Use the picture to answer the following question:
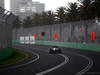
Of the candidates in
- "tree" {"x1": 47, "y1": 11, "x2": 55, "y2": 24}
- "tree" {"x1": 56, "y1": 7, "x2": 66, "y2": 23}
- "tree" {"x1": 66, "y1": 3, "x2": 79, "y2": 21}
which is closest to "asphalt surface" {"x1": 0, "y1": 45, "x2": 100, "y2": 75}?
"tree" {"x1": 66, "y1": 3, "x2": 79, "y2": 21}

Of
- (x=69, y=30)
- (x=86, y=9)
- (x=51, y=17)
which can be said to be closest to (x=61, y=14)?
(x=51, y=17)

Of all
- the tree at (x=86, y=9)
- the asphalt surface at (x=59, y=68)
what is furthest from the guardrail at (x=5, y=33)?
the tree at (x=86, y=9)

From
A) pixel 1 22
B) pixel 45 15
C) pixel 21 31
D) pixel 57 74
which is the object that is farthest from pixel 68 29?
pixel 45 15

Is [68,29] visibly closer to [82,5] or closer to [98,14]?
[98,14]

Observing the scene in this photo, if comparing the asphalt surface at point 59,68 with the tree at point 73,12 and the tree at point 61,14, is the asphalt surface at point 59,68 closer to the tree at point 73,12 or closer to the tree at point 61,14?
the tree at point 73,12

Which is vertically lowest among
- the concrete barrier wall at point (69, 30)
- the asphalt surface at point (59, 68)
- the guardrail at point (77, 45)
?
the guardrail at point (77, 45)

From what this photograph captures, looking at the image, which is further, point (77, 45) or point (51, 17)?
point (51, 17)

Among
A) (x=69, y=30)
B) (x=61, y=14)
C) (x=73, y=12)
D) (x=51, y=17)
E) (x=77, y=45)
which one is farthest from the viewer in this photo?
(x=51, y=17)

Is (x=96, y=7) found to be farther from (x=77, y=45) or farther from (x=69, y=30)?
(x=77, y=45)

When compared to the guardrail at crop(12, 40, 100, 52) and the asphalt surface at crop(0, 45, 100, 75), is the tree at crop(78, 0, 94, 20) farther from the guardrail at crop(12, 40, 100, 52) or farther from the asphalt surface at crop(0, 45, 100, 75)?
the asphalt surface at crop(0, 45, 100, 75)

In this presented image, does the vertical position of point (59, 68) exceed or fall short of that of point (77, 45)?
it exceeds it

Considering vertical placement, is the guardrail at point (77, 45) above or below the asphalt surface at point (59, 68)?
below

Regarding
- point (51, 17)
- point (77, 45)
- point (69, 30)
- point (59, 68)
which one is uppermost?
point (51, 17)

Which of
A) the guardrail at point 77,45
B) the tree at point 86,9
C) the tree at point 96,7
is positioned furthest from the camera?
Answer: the tree at point 86,9
